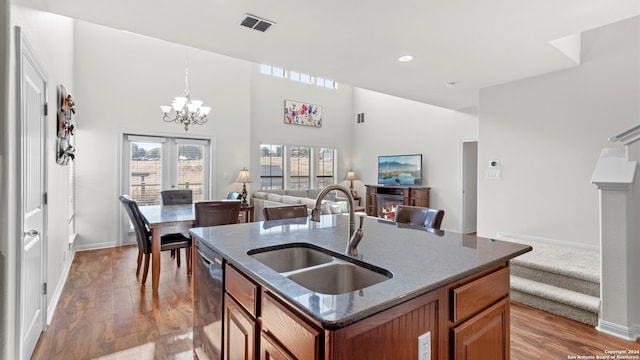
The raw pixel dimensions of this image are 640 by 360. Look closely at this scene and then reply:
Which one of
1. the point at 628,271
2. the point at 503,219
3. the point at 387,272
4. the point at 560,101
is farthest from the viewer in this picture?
the point at 503,219

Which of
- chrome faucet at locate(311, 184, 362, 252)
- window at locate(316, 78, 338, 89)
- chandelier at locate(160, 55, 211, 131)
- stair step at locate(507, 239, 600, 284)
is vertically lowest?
stair step at locate(507, 239, 600, 284)

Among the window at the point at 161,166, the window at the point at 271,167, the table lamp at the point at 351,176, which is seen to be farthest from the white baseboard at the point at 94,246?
the table lamp at the point at 351,176

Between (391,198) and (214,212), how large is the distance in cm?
488

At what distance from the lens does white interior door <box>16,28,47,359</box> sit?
1.81 meters

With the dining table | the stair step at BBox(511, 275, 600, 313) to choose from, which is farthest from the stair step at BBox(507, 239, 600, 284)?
the dining table

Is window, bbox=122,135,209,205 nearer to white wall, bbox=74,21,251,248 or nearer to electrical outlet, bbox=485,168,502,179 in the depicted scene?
white wall, bbox=74,21,251,248

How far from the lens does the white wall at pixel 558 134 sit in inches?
131

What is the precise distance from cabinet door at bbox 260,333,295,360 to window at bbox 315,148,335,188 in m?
7.34

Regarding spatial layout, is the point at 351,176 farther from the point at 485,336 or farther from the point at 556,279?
the point at 485,336

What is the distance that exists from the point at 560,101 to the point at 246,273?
163 inches

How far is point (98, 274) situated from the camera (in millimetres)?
3801

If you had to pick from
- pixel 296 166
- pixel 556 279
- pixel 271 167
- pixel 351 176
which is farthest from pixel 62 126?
pixel 351 176

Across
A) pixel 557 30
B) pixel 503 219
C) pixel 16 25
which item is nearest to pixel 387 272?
pixel 16 25

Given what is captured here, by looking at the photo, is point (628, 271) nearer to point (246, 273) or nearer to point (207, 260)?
point (246, 273)
